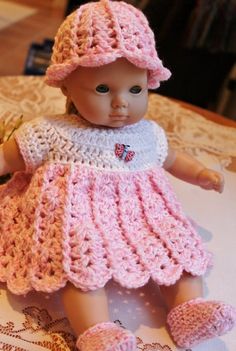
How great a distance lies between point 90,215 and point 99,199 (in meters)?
0.03

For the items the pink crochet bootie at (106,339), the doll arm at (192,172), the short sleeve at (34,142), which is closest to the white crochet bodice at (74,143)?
the short sleeve at (34,142)

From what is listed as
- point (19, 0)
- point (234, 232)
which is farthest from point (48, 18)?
point (234, 232)

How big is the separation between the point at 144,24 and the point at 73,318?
384 millimetres

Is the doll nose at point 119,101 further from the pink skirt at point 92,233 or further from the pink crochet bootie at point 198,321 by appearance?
the pink crochet bootie at point 198,321

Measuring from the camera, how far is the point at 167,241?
2.06 ft

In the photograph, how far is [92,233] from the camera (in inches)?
23.4

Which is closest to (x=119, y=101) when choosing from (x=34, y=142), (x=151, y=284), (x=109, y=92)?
(x=109, y=92)

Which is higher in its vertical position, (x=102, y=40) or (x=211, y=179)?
(x=102, y=40)

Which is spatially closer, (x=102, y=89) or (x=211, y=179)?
(x=102, y=89)

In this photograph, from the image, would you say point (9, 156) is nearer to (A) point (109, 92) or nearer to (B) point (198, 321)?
(A) point (109, 92)

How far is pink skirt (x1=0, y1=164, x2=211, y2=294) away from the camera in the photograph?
57 centimetres

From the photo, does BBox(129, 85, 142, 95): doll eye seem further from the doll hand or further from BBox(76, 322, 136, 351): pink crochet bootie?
BBox(76, 322, 136, 351): pink crochet bootie

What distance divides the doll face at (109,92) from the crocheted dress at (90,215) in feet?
0.09

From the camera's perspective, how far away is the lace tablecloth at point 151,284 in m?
0.58
